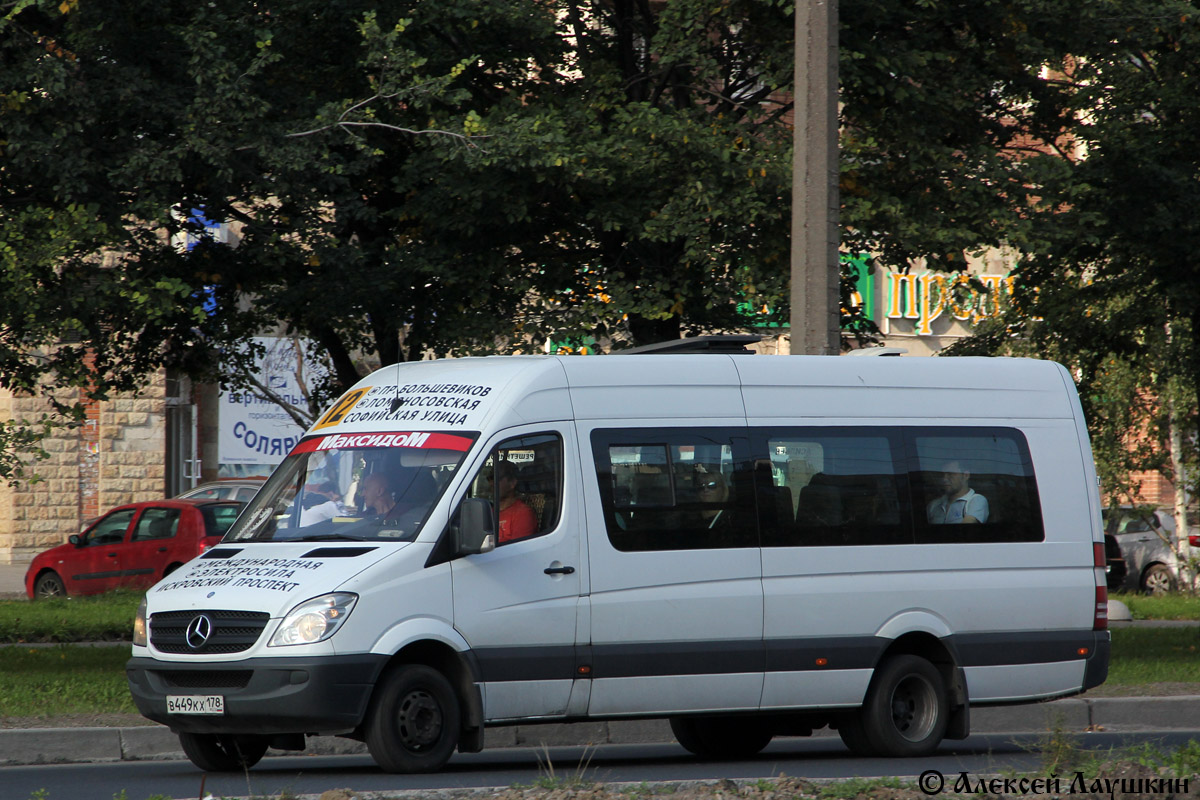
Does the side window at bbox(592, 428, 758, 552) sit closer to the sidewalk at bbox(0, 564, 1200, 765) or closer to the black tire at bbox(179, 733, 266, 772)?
the sidewalk at bbox(0, 564, 1200, 765)

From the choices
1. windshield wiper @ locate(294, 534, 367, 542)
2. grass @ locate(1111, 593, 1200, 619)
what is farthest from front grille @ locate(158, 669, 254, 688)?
grass @ locate(1111, 593, 1200, 619)

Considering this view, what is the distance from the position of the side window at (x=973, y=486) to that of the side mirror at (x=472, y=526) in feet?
9.41

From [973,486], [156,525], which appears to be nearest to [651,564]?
[973,486]

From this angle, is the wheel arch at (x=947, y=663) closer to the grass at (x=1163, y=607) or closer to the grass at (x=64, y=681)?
the grass at (x=64, y=681)

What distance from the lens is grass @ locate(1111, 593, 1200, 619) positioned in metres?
20.5

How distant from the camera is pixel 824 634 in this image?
9.10 m

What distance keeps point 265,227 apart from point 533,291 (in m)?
2.63

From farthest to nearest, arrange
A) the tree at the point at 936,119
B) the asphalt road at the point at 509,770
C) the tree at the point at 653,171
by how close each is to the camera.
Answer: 1. the tree at the point at 936,119
2. the tree at the point at 653,171
3. the asphalt road at the point at 509,770

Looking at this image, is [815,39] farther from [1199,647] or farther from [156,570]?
[156,570]

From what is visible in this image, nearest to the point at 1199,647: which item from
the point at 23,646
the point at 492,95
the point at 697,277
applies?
the point at 697,277

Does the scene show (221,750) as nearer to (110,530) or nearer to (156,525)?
(156,525)

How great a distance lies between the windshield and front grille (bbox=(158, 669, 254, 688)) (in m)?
0.85

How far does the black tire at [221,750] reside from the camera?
27.7 ft

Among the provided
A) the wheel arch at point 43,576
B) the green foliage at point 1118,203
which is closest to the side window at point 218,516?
the wheel arch at point 43,576
